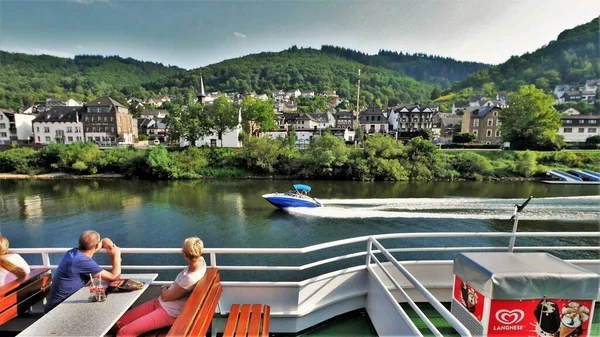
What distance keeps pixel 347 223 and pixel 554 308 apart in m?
14.5

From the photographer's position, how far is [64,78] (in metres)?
123

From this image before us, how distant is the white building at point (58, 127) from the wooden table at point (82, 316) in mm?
67925

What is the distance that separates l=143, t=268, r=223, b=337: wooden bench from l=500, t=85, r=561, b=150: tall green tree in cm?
5112

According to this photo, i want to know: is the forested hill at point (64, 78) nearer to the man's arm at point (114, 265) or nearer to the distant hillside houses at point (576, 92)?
the man's arm at point (114, 265)

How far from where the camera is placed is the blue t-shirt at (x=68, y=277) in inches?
117

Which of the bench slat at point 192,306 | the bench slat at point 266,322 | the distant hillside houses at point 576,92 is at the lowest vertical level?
the bench slat at point 266,322

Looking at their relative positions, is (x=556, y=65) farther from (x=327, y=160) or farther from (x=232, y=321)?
(x=232, y=321)

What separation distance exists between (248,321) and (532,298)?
9.41 feet

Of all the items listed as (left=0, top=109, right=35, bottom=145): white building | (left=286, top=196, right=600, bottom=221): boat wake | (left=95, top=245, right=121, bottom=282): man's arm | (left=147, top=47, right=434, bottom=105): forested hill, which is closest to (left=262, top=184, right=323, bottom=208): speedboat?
(left=286, top=196, right=600, bottom=221): boat wake

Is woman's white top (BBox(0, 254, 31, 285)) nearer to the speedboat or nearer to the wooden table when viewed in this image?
the wooden table

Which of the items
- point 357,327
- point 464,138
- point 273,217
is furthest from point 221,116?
point 357,327

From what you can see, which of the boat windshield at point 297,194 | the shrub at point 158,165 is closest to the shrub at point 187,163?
the shrub at point 158,165

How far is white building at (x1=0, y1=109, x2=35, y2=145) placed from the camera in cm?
5825

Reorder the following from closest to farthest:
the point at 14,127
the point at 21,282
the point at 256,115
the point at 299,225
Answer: the point at 21,282 → the point at 299,225 → the point at 256,115 → the point at 14,127
